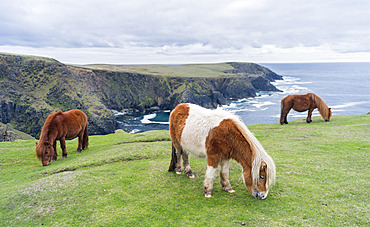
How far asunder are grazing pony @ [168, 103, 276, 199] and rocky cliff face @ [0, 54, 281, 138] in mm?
63944

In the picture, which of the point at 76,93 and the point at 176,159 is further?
the point at 76,93

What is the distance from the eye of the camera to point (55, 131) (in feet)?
49.7

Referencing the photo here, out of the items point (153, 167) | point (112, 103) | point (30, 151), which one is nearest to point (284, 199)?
point (153, 167)

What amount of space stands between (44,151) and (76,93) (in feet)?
223

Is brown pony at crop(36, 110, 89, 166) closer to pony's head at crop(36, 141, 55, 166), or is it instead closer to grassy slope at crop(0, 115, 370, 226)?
pony's head at crop(36, 141, 55, 166)

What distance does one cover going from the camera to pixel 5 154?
17.9m

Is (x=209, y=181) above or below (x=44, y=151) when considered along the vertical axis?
above

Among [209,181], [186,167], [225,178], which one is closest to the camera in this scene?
[209,181]

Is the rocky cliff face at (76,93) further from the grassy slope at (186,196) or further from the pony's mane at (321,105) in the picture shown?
the grassy slope at (186,196)

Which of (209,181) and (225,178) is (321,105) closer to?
(225,178)

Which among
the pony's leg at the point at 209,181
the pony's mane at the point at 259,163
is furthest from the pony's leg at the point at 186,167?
the pony's mane at the point at 259,163

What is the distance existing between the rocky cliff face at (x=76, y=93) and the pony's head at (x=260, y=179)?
217 ft

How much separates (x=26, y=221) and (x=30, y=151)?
13.9m

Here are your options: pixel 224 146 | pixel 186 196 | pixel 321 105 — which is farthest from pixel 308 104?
pixel 186 196
